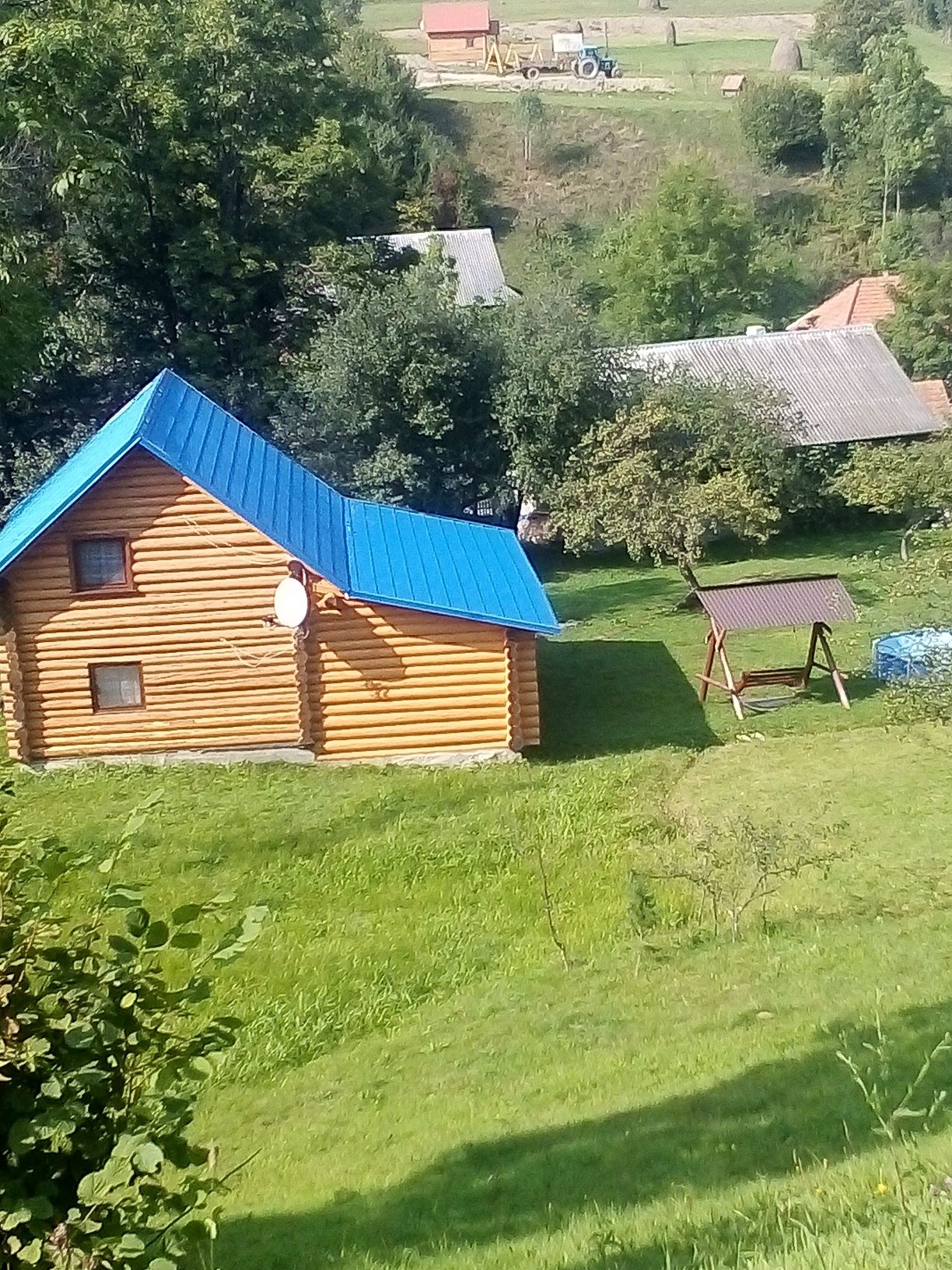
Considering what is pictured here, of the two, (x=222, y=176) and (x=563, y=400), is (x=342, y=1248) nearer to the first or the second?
(x=563, y=400)

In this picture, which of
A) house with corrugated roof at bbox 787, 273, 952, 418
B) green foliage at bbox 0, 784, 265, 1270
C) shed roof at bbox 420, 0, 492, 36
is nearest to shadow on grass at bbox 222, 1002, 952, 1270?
green foliage at bbox 0, 784, 265, 1270

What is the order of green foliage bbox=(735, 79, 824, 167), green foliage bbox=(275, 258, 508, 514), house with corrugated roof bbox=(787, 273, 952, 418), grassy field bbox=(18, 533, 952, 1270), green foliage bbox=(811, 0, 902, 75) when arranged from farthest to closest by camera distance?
green foliage bbox=(811, 0, 902, 75), green foliage bbox=(735, 79, 824, 167), house with corrugated roof bbox=(787, 273, 952, 418), green foliage bbox=(275, 258, 508, 514), grassy field bbox=(18, 533, 952, 1270)

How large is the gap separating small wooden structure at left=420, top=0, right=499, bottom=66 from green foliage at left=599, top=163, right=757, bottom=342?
48.3 metres

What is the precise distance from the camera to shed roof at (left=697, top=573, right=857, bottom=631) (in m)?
19.2

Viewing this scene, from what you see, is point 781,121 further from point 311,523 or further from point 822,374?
point 311,523

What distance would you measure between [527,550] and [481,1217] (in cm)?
2650

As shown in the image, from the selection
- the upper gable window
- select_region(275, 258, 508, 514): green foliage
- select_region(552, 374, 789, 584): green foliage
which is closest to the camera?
the upper gable window

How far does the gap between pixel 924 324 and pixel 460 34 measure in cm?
6189

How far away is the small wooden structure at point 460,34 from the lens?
92.6m

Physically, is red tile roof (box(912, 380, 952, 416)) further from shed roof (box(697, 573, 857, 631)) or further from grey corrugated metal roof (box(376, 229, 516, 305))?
shed roof (box(697, 573, 857, 631))

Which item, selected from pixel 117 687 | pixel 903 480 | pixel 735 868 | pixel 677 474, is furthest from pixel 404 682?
pixel 903 480

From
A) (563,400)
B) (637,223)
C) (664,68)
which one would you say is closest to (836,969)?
(563,400)

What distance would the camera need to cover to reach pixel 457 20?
92.6 metres

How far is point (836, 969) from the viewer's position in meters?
9.82
